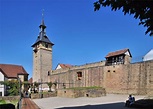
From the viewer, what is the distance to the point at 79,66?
3753cm

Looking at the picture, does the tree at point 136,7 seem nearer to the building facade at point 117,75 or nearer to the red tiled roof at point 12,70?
the building facade at point 117,75

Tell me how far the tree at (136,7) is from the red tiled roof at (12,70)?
4437cm

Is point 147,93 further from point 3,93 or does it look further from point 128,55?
point 3,93

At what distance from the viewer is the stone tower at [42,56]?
48531mm

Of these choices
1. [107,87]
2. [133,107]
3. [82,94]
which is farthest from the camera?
[107,87]

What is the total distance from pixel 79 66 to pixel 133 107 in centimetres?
2342

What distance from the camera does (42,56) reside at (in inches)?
Answer: 1948

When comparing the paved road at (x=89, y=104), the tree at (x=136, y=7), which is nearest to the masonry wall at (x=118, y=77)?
the paved road at (x=89, y=104)

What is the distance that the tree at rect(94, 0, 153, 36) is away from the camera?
14.8 ft

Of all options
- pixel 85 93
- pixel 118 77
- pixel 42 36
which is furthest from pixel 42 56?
pixel 118 77

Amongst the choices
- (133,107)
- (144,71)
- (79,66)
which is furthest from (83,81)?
(133,107)

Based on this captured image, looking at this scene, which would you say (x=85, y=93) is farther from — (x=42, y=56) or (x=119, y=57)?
(x=42, y=56)

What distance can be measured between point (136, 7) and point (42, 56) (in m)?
46.1

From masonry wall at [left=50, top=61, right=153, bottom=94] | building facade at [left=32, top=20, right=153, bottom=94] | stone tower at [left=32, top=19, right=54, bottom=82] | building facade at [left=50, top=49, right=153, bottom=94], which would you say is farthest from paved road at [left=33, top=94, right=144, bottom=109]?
stone tower at [left=32, top=19, right=54, bottom=82]
